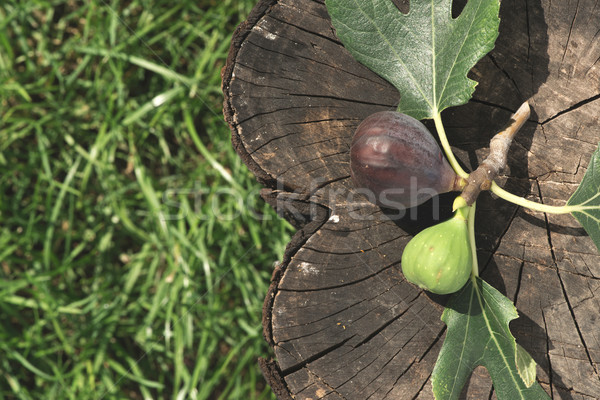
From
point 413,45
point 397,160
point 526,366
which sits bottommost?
point 526,366

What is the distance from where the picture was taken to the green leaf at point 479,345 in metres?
1.68

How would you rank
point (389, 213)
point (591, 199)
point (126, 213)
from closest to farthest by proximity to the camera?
point (591, 199), point (389, 213), point (126, 213)

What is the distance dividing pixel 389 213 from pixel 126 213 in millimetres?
1602

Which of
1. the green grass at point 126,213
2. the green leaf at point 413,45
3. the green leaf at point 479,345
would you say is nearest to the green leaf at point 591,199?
the green leaf at point 479,345

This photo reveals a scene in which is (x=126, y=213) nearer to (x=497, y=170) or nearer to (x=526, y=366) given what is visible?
(x=497, y=170)

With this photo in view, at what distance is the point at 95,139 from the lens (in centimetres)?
296

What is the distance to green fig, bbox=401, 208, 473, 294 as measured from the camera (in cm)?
156

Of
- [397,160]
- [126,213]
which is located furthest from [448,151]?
[126,213]

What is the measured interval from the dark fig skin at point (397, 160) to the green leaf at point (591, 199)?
0.42 metres

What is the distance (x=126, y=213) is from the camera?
2.88 meters

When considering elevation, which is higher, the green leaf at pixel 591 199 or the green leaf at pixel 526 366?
the green leaf at pixel 591 199

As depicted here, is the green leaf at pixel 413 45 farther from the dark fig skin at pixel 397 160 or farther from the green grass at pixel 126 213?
the green grass at pixel 126 213

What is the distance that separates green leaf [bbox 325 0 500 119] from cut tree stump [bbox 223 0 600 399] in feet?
0.28

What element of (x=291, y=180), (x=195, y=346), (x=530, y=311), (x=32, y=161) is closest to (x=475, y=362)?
(x=530, y=311)
